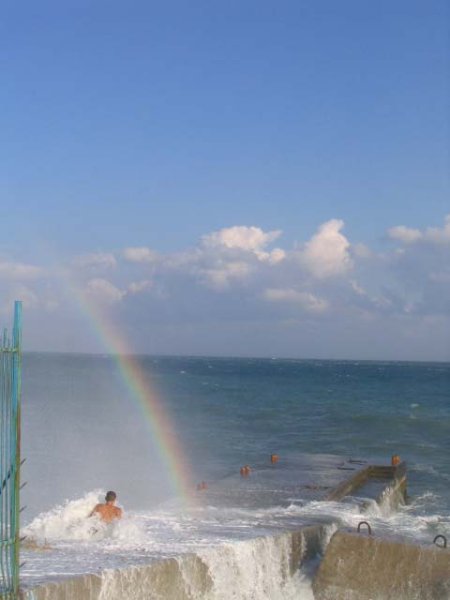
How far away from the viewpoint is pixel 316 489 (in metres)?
18.7

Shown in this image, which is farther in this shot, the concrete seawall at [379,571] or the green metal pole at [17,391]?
the concrete seawall at [379,571]

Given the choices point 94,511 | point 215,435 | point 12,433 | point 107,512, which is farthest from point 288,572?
point 215,435

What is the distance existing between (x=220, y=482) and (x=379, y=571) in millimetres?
8327

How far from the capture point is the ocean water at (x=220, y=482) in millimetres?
11992

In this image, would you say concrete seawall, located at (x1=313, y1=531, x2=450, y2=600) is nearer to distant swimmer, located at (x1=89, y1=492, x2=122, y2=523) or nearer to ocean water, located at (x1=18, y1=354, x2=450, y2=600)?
ocean water, located at (x1=18, y1=354, x2=450, y2=600)

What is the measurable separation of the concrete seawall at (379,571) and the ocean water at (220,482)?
0.64 meters

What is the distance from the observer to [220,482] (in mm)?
19812

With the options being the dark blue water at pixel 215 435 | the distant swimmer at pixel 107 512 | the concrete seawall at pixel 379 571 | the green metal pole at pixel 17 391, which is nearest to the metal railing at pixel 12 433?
the green metal pole at pixel 17 391

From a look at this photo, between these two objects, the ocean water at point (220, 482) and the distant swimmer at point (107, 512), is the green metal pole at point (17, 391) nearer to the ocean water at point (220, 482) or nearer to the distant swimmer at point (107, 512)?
the ocean water at point (220, 482)

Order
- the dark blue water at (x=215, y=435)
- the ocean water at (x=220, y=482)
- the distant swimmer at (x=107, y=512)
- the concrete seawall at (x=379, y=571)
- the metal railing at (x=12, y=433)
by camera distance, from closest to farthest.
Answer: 1. the metal railing at (x=12, y=433)
2. the concrete seawall at (x=379, y=571)
3. the ocean water at (x=220, y=482)
4. the distant swimmer at (x=107, y=512)
5. the dark blue water at (x=215, y=435)

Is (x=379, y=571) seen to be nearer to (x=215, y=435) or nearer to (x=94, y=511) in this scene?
(x=94, y=511)

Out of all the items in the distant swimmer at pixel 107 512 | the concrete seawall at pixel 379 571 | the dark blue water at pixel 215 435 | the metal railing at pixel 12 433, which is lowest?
the dark blue water at pixel 215 435

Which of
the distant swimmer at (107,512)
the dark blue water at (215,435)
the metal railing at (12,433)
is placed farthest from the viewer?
the dark blue water at (215,435)

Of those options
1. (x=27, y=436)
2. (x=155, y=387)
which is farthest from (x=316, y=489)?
(x=155, y=387)
